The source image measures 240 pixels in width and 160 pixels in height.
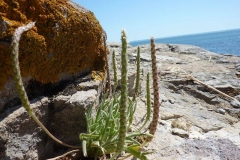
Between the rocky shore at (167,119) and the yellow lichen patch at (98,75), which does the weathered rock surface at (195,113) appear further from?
the yellow lichen patch at (98,75)

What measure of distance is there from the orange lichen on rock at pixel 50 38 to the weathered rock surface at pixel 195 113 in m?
1.39

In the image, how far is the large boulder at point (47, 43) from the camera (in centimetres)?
256

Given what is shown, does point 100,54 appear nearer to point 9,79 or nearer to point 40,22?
point 40,22

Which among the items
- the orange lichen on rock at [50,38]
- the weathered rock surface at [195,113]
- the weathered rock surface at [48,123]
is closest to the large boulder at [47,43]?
the orange lichen on rock at [50,38]

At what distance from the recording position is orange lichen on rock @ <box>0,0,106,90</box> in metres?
2.57

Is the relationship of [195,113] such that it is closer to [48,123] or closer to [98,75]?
[98,75]

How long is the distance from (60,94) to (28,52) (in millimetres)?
627

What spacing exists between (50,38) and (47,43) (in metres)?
0.07

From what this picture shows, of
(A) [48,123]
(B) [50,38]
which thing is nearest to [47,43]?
(B) [50,38]

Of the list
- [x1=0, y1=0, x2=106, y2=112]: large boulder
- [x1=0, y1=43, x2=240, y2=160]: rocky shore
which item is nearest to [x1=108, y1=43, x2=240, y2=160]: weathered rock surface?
[x1=0, y1=43, x2=240, y2=160]: rocky shore

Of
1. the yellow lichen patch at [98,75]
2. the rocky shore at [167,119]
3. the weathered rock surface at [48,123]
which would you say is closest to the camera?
the weathered rock surface at [48,123]

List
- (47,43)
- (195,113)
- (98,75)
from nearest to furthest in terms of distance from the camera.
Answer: (47,43), (98,75), (195,113)

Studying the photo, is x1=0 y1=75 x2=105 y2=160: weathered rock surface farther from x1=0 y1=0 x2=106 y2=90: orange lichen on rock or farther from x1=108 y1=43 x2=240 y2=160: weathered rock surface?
x1=108 y1=43 x2=240 y2=160: weathered rock surface

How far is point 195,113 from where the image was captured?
4703 millimetres
